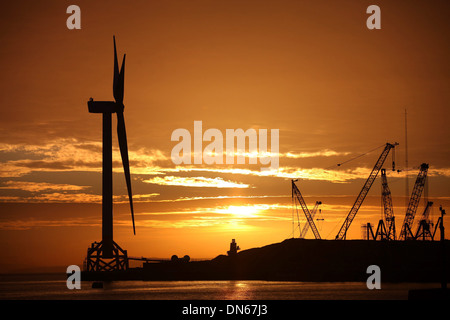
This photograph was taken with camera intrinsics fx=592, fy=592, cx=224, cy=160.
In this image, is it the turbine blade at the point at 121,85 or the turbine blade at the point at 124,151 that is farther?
the turbine blade at the point at 124,151

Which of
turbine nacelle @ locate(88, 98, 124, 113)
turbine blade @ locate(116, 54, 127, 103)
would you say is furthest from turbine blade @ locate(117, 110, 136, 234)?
turbine nacelle @ locate(88, 98, 124, 113)

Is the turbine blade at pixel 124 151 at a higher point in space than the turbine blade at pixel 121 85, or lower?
lower

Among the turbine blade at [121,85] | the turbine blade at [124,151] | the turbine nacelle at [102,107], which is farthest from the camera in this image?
the turbine nacelle at [102,107]

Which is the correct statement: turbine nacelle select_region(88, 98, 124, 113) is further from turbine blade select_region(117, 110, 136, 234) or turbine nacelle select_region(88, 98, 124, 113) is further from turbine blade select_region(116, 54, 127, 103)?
turbine blade select_region(117, 110, 136, 234)

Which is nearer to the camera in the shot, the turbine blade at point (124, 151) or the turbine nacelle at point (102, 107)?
the turbine blade at point (124, 151)

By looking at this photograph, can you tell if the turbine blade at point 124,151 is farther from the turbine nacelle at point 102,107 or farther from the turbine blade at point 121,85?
the turbine nacelle at point 102,107

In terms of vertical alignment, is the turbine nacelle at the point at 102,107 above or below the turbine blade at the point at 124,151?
above

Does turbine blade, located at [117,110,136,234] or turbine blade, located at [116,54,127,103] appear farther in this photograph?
turbine blade, located at [117,110,136,234]

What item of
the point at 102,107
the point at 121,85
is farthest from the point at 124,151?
the point at 102,107

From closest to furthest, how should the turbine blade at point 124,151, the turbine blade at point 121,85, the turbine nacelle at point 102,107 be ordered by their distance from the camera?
1. the turbine blade at point 121,85
2. the turbine blade at point 124,151
3. the turbine nacelle at point 102,107

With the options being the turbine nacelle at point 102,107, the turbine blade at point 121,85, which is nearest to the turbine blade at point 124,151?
the turbine blade at point 121,85

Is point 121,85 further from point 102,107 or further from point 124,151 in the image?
point 102,107
